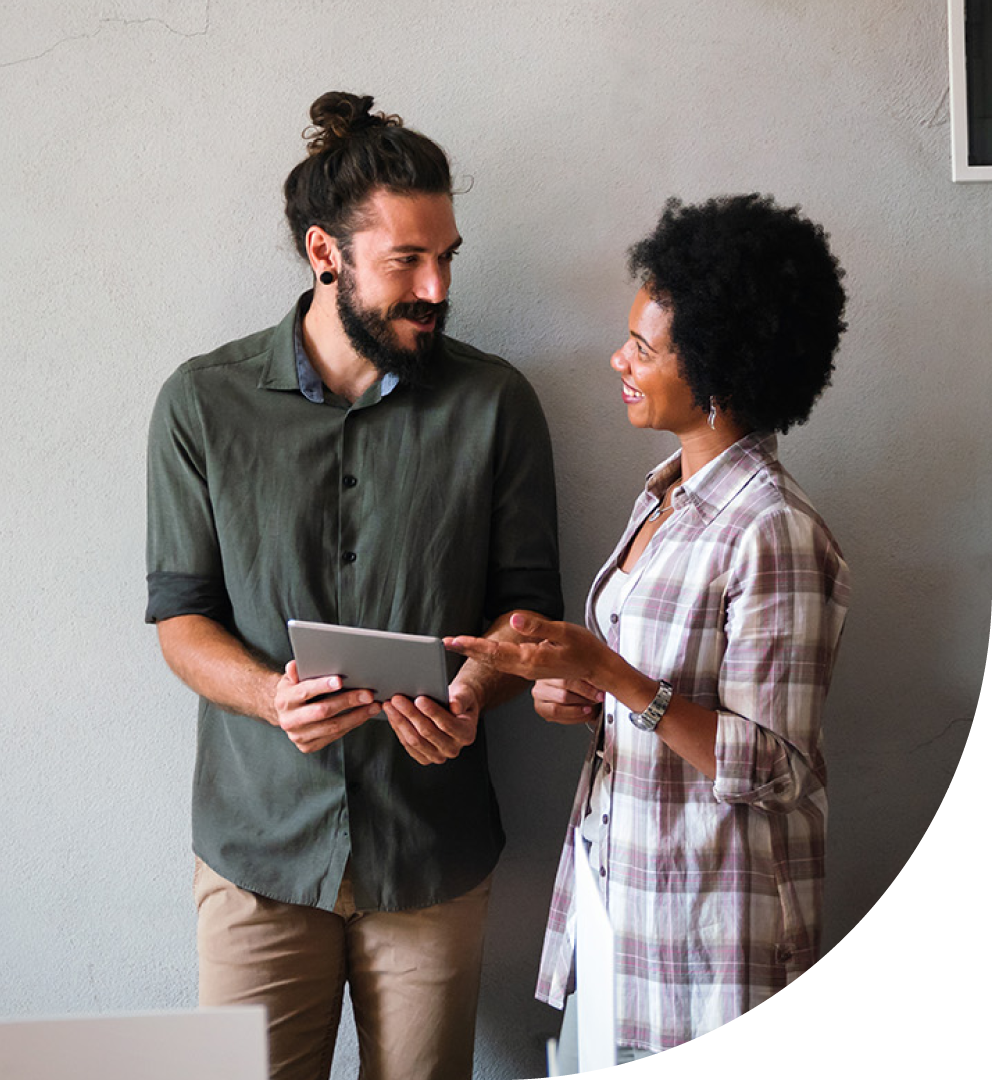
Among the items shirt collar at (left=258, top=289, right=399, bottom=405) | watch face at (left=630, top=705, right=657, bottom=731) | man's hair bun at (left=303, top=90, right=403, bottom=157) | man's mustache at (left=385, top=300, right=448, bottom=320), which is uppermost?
man's hair bun at (left=303, top=90, right=403, bottom=157)

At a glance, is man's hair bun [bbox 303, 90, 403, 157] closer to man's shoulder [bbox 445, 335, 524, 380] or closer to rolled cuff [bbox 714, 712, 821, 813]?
man's shoulder [bbox 445, 335, 524, 380]

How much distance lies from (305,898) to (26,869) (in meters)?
0.70

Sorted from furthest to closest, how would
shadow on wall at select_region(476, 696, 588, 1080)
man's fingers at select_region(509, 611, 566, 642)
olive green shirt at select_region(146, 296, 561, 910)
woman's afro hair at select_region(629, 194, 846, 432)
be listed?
shadow on wall at select_region(476, 696, 588, 1080) → olive green shirt at select_region(146, 296, 561, 910) → woman's afro hair at select_region(629, 194, 846, 432) → man's fingers at select_region(509, 611, 566, 642)

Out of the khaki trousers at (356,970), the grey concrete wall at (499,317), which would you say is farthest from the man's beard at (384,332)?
the khaki trousers at (356,970)

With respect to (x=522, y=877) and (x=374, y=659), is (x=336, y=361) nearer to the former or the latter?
(x=374, y=659)

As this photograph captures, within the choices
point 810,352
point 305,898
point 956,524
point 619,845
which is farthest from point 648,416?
point 305,898

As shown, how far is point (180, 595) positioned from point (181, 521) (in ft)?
0.42

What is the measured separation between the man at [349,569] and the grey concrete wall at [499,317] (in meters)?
0.22

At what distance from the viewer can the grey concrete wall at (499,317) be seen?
2.05 m

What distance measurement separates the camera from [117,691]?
214 centimetres

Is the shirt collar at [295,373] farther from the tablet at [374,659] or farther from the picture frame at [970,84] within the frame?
the picture frame at [970,84]

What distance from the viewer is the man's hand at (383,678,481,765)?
1.60 metres

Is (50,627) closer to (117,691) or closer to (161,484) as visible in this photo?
(117,691)

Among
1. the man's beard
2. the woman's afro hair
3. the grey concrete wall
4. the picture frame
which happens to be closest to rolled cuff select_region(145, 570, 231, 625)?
the grey concrete wall
